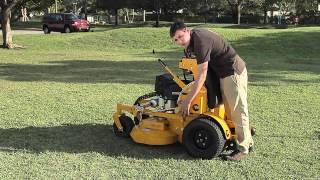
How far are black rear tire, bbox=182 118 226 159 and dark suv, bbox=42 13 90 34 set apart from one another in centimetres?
3833

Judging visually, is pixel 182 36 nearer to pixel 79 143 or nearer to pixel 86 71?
pixel 79 143

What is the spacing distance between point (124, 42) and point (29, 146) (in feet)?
63.5

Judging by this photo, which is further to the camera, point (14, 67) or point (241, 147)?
point (14, 67)

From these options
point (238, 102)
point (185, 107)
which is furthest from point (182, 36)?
point (238, 102)

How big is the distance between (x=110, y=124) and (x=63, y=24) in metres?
37.2

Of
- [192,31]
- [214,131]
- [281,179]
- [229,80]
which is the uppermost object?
[192,31]

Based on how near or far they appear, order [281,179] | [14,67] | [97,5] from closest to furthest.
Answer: [281,179] < [14,67] < [97,5]

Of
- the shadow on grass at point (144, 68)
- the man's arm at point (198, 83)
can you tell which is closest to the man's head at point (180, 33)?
the man's arm at point (198, 83)

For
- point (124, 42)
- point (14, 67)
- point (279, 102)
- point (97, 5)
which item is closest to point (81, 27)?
point (124, 42)

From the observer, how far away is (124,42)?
2598 cm

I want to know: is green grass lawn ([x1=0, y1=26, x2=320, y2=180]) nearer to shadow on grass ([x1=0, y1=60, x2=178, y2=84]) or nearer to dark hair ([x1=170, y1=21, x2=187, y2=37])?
shadow on grass ([x1=0, y1=60, x2=178, y2=84])

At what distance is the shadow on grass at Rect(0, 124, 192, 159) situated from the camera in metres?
6.62

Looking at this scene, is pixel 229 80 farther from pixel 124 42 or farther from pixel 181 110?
pixel 124 42

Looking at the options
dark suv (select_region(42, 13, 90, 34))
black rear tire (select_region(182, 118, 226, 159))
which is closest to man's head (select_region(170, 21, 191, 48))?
black rear tire (select_region(182, 118, 226, 159))
